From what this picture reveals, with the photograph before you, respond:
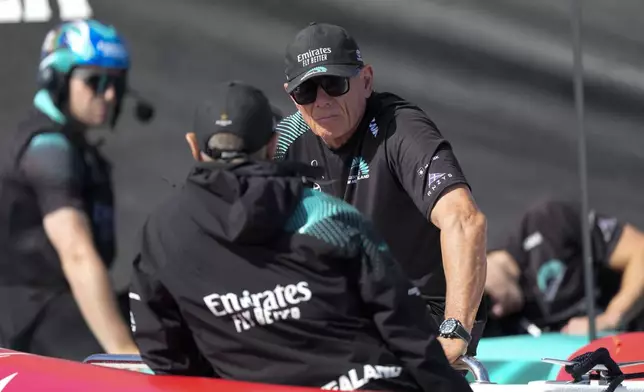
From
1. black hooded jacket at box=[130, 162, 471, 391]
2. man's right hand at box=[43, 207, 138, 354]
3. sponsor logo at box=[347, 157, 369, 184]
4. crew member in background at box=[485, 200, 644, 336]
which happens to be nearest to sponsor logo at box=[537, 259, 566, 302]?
crew member in background at box=[485, 200, 644, 336]

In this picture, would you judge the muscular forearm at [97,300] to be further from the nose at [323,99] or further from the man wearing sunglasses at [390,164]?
the nose at [323,99]

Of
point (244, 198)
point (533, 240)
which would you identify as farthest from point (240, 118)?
point (533, 240)


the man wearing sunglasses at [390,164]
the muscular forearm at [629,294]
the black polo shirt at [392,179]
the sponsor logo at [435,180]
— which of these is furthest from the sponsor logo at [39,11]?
the sponsor logo at [435,180]

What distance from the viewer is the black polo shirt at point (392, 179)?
3.14m

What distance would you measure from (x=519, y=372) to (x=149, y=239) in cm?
241

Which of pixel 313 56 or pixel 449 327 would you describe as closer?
pixel 449 327

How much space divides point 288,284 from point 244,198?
178 mm

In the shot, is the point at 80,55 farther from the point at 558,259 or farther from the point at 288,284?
the point at 288,284

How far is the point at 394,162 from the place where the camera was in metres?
3.17

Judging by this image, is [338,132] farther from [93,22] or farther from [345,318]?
[93,22]

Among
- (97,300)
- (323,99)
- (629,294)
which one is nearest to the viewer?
(323,99)

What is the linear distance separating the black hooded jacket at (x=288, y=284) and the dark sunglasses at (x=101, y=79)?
3.33 meters

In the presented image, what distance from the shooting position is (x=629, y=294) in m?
5.13

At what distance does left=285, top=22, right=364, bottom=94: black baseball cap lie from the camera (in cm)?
303
